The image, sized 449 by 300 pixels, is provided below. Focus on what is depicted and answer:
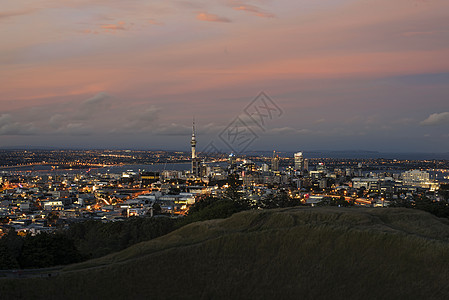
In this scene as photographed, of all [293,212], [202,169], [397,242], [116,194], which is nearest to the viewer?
[397,242]

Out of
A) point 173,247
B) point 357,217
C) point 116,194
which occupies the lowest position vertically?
point 116,194

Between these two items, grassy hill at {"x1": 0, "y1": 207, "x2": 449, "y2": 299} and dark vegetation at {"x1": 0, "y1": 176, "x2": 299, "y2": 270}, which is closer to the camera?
grassy hill at {"x1": 0, "y1": 207, "x2": 449, "y2": 299}

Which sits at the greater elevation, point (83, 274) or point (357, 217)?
point (357, 217)

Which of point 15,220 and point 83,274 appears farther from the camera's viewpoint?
point 15,220

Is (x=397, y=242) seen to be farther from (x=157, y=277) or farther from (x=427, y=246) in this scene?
(x=157, y=277)

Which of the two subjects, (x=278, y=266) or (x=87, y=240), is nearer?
(x=278, y=266)

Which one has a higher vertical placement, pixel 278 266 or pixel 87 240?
pixel 278 266

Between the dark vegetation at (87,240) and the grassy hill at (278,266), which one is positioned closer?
the grassy hill at (278,266)

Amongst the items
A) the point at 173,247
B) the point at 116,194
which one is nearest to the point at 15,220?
the point at 116,194
